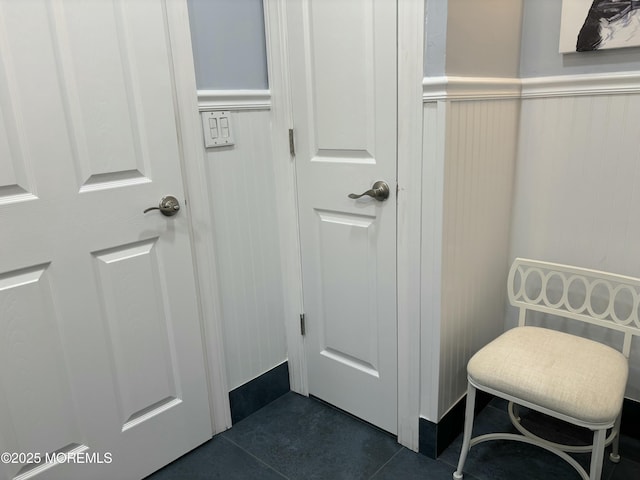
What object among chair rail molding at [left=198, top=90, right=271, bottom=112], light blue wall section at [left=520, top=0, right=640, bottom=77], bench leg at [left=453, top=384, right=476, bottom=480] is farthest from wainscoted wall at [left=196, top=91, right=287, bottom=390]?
light blue wall section at [left=520, top=0, right=640, bottom=77]

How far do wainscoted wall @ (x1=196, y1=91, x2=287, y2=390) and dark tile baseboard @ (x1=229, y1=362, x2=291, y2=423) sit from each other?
0.03 m

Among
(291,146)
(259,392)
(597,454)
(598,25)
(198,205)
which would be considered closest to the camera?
(597,454)

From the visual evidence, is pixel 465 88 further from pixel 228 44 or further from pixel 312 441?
pixel 312 441

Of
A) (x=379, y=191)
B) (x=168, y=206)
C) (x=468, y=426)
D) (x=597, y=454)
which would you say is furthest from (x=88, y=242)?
(x=597, y=454)

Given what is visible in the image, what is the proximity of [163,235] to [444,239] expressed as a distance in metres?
0.89

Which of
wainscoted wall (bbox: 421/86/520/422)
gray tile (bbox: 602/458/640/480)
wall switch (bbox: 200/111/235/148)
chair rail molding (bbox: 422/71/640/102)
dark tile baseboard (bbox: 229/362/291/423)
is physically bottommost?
gray tile (bbox: 602/458/640/480)

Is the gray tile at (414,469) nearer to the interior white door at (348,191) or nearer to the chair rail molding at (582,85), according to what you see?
the interior white door at (348,191)

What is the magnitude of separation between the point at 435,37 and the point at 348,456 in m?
1.40

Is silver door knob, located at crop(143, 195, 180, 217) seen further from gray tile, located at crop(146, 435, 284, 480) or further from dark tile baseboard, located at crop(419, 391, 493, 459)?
dark tile baseboard, located at crop(419, 391, 493, 459)

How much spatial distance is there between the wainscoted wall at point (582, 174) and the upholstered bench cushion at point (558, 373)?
1.13 ft

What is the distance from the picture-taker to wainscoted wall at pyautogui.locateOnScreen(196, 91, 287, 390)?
66.3 inches

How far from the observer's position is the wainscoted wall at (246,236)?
1.68 meters

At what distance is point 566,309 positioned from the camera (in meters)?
1.68

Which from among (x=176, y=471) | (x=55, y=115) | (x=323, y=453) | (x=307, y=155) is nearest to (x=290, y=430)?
(x=323, y=453)
